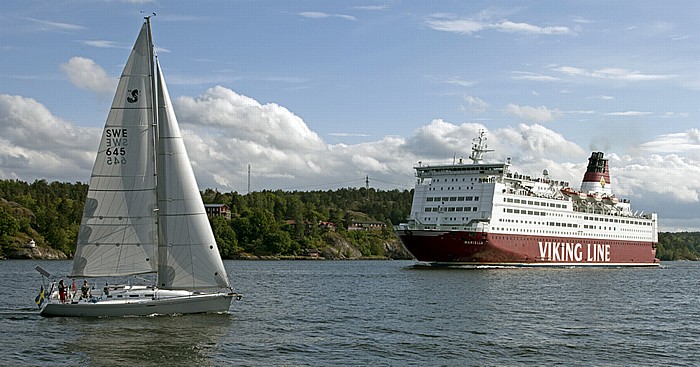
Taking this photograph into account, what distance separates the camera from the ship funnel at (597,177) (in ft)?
354

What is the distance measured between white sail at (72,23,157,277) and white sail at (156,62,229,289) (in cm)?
43

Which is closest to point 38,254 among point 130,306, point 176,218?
point 130,306

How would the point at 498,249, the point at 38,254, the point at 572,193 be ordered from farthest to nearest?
the point at 38,254, the point at 572,193, the point at 498,249

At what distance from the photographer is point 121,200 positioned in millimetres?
32312

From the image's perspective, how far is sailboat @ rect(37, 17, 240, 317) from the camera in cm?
3212

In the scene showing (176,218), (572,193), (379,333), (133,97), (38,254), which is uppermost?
(572,193)

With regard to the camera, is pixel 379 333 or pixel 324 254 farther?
pixel 324 254

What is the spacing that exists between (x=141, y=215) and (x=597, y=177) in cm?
8668

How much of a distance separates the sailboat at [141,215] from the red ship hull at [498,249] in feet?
152

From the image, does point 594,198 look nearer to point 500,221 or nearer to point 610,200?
point 610,200

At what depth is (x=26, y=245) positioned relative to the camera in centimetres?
12388

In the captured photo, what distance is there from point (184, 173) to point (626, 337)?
19.0 meters

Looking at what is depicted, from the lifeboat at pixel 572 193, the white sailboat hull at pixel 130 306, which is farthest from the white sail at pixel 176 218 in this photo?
the lifeboat at pixel 572 193

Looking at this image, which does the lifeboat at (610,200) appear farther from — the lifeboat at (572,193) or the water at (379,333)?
the water at (379,333)
